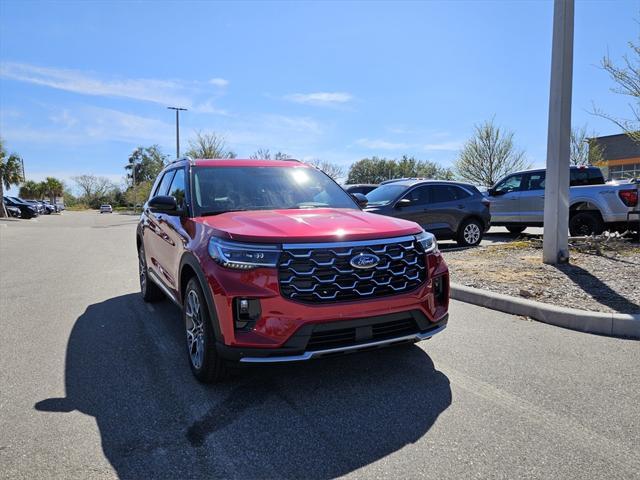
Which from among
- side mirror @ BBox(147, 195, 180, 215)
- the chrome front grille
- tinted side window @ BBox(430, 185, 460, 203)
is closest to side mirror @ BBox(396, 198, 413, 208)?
tinted side window @ BBox(430, 185, 460, 203)

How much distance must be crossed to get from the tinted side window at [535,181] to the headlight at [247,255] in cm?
1186

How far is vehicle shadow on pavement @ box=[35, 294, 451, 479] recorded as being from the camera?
2.61 meters

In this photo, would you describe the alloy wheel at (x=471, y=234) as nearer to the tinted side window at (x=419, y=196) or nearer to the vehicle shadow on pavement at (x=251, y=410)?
the tinted side window at (x=419, y=196)

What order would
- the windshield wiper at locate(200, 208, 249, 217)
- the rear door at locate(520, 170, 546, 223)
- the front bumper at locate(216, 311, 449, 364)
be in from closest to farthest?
1. the front bumper at locate(216, 311, 449, 364)
2. the windshield wiper at locate(200, 208, 249, 217)
3. the rear door at locate(520, 170, 546, 223)

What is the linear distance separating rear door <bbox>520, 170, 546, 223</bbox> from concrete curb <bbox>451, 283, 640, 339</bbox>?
26.2 ft

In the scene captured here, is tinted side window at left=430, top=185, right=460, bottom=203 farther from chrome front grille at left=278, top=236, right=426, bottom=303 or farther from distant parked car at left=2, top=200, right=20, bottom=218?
distant parked car at left=2, top=200, right=20, bottom=218

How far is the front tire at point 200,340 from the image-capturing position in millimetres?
3406

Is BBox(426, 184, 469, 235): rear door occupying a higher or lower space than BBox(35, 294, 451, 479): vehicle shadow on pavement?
higher

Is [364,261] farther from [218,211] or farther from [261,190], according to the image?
[261,190]

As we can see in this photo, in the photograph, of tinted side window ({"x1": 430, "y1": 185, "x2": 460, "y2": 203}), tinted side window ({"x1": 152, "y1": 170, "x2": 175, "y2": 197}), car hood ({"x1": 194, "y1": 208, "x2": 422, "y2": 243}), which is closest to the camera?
car hood ({"x1": 194, "y1": 208, "x2": 422, "y2": 243})

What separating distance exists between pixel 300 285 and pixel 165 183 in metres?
3.32

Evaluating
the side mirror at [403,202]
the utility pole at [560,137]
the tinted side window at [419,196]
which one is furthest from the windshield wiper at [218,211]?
the tinted side window at [419,196]

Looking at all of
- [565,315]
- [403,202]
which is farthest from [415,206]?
[565,315]

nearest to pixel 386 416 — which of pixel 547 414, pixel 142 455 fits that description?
pixel 547 414
